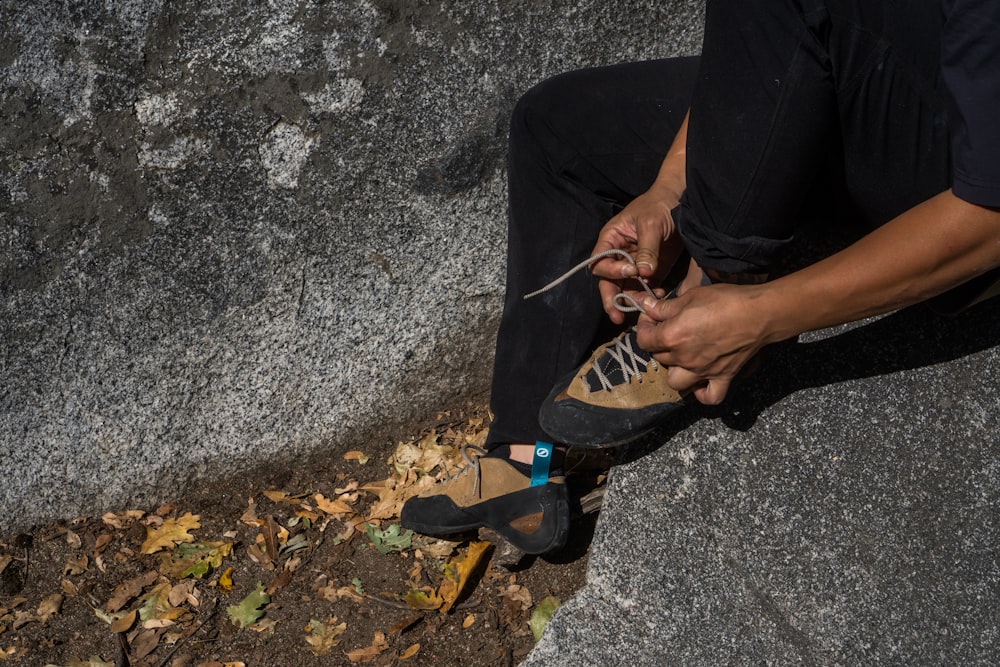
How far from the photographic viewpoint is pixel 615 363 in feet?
7.41

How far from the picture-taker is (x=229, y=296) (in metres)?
2.57

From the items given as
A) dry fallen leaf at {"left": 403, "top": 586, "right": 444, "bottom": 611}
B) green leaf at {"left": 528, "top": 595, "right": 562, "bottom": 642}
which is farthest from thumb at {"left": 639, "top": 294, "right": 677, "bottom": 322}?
dry fallen leaf at {"left": 403, "top": 586, "right": 444, "bottom": 611}

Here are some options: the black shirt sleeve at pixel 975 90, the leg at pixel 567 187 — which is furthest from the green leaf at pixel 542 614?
the black shirt sleeve at pixel 975 90

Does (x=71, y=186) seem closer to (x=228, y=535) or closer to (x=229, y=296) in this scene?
(x=229, y=296)

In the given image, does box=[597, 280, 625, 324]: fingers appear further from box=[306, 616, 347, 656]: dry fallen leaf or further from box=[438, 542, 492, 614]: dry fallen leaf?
box=[306, 616, 347, 656]: dry fallen leaf

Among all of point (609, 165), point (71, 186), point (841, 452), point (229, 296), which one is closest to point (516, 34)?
point (609, 165)

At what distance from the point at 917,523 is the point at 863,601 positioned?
0.89 ft

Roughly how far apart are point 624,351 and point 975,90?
1071 millimetres

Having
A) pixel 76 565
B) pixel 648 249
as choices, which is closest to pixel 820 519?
pixel 648 249

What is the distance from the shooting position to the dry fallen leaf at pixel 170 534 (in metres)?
2.74

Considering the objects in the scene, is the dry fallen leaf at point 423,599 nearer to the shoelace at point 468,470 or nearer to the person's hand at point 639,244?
the shoelace at point 468,470

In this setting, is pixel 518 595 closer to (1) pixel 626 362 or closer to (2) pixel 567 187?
(1) pixel 626 362

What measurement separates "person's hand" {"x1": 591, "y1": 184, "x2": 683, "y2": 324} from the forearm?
1.39 feet

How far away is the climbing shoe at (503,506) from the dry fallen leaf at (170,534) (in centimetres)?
80
